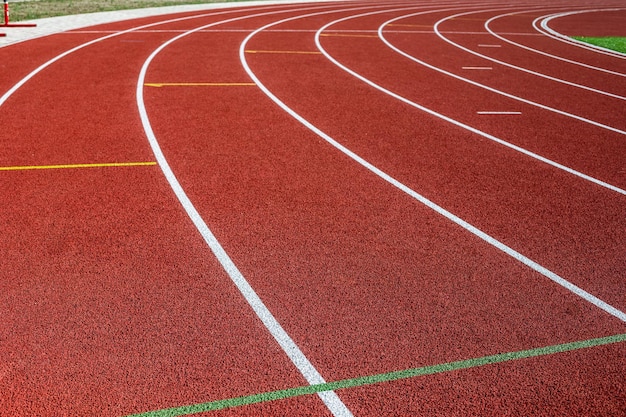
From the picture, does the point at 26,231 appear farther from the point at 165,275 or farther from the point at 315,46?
the point at 315,46

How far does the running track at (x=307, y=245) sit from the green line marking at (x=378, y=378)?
0.5 inches

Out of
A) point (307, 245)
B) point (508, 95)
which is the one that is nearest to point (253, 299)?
point (307, 245)

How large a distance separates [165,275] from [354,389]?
5.72 feet

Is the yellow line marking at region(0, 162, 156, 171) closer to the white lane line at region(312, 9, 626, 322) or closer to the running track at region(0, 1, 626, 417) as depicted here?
the running track at region(0, 1, 626, 417)

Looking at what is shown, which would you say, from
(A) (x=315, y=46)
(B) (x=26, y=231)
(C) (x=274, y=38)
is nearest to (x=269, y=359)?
(B) (x=26, y=231)

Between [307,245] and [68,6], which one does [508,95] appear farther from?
[68,6]

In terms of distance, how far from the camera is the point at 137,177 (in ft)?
21.0

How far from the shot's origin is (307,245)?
516cm

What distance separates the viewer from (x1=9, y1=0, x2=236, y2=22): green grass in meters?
17.7

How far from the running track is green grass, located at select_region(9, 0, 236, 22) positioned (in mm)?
7748

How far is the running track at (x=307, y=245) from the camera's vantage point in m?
3.60

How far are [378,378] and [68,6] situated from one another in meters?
19.2

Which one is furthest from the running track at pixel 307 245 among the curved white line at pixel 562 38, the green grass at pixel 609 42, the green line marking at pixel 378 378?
the green grass at pixel 609 42

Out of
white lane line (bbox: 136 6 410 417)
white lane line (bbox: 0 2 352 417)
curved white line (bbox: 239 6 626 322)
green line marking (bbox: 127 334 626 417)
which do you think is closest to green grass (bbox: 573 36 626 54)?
curved white line (bbox: 239 6 626 322)
